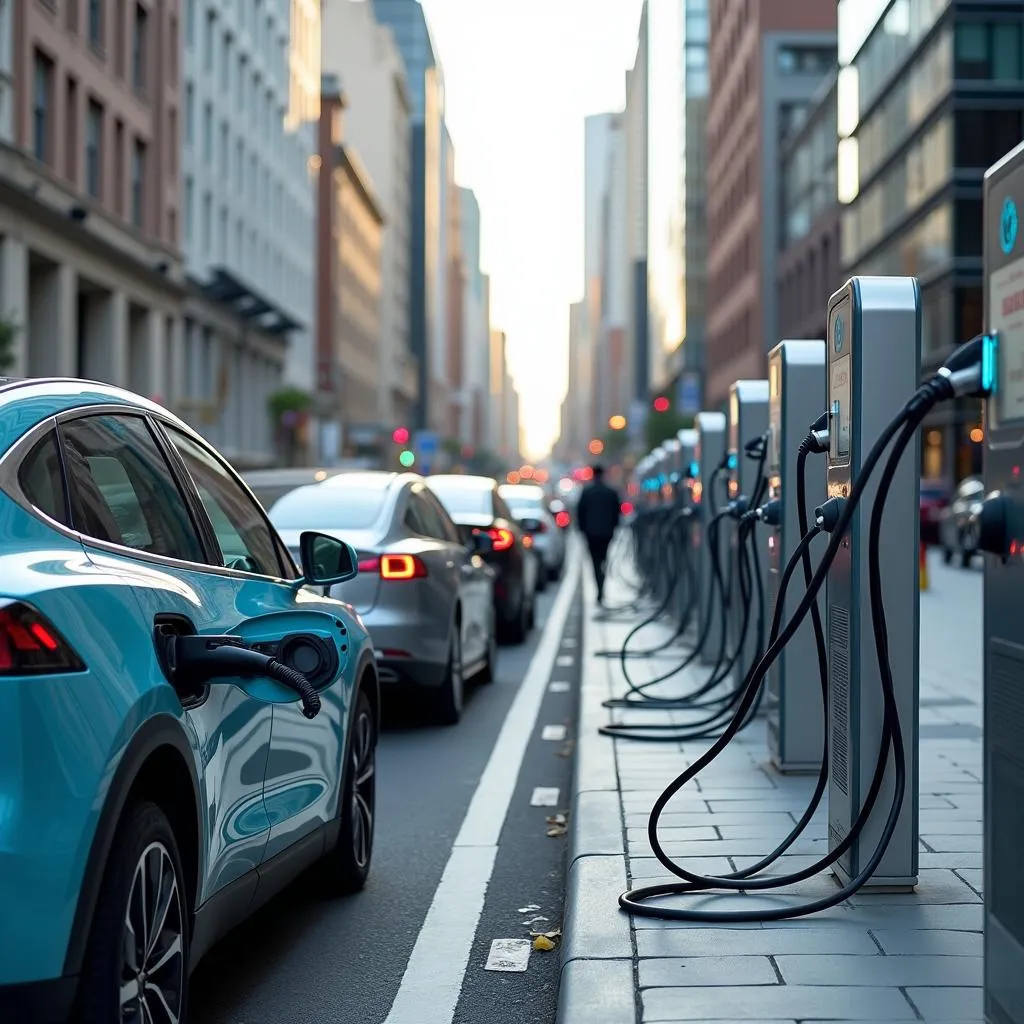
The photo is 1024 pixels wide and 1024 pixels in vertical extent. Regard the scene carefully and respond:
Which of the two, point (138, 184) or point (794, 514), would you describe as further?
point (138, 184)

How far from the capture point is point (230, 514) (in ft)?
16.9

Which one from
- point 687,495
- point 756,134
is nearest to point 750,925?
point 687,495

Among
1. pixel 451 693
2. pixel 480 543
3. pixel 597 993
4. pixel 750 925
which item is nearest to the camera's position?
pixel 597 993

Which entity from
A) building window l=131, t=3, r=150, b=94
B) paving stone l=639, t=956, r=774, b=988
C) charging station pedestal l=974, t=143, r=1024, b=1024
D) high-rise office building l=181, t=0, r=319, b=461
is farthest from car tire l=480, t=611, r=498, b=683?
high-rise office building l=181, t=0, r=319, b=461

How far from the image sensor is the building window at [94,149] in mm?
39312

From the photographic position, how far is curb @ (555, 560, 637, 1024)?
4246 millimetres

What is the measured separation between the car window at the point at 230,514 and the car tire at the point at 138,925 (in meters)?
1.22

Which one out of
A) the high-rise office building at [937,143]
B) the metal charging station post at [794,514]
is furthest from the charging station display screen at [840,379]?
the high-rise office building at [937,143]

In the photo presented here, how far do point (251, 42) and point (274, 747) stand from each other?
2279 inches

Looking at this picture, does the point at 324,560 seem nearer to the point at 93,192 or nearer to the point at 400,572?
the point at 400,572

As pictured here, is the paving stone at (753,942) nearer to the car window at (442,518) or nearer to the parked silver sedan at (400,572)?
the parked silver sedan at (400,572)

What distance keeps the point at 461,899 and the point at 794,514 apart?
2.47 meters

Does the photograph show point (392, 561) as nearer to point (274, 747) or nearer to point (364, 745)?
point (364, 745)

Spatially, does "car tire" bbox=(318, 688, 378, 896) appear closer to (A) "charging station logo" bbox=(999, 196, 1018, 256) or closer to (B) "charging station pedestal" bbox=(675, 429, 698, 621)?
(A) "charging station logo" bbox=(999, 196, 1018, 256)
